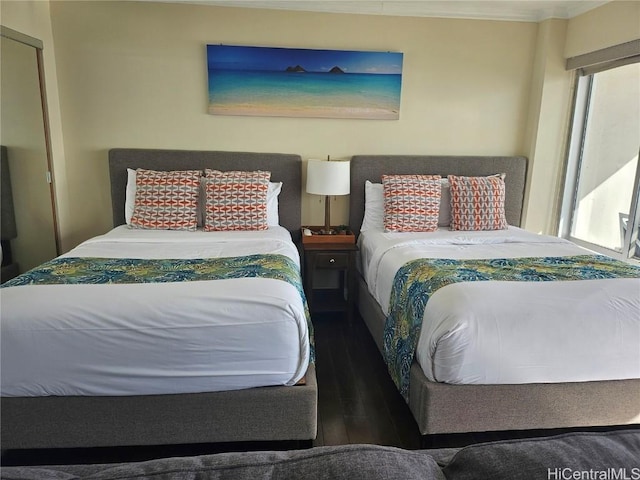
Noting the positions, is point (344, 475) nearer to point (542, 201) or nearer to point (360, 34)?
point (360, 34)

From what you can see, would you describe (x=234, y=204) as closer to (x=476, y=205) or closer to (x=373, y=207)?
(x=373, y=207)

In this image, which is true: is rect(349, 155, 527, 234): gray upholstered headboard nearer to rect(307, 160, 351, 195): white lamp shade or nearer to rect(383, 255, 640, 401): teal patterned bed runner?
rect(307, 160, 351, 195): white lamp shade

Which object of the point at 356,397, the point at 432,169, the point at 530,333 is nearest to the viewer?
the point at 530,333

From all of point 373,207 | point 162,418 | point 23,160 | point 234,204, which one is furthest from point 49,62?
point 162,418

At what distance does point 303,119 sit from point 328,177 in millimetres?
633

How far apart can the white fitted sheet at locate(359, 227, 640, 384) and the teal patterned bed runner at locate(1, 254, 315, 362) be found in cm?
61

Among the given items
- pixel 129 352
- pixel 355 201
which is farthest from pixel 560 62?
pixel 129 352

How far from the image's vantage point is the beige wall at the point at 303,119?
11.2 ft

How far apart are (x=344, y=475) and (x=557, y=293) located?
1690mm

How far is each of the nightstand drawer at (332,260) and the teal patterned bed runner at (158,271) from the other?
32.0 inches

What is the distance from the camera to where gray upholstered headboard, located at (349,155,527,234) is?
3.74m

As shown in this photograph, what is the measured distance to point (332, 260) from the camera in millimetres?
3316

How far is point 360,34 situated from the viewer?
3.61m

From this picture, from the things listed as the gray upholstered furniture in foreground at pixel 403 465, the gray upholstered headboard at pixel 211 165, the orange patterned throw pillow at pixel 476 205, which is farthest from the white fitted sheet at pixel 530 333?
the gray upholstered headboard at pixel 211 165
